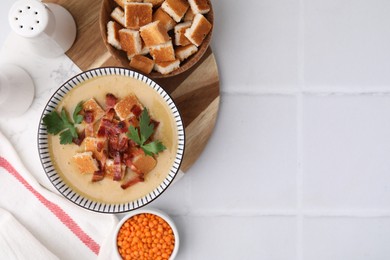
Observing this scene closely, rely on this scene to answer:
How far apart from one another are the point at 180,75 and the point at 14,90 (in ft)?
1.47

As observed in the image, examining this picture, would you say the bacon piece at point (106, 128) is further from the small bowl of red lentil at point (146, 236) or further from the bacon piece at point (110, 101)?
the small bowl of red lentil at point (146, 236)

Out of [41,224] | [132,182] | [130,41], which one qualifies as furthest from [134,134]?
[41,224]

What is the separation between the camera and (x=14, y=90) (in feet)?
4.38

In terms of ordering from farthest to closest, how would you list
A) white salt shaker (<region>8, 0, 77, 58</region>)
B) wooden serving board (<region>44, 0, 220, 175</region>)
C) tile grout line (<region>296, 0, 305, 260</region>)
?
tile grout line (<region>296, 0, 305, 260</region>)
wooden serving board (<region>44, 0, 220, 175</region>)
white salt shaker (<region>8, 0, 77, 58</region>)

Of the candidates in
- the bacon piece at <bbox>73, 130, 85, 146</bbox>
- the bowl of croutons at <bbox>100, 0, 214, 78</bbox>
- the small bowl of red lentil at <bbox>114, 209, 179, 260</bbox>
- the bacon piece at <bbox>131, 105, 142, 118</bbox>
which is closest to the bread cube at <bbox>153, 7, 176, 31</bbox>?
the bowl of croutons at <bbox>100, 0, 214, 78</bbox>

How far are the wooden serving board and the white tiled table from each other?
0.08 metres

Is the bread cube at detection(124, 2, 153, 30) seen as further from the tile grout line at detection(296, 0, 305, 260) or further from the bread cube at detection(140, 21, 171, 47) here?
the tile grout line at detection(296, 0, 305, 260)

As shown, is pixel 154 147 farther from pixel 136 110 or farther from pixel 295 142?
pixel 295 142

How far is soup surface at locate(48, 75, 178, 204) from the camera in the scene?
4.24 ft

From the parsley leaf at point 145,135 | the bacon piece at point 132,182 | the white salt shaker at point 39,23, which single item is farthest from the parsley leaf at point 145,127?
the white salt shaker at point 39,23

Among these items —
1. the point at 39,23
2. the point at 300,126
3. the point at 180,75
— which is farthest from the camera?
the point at 300,126

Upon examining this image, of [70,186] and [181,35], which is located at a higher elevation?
[181,35]

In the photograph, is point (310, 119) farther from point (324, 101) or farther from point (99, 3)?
point (99, 3)

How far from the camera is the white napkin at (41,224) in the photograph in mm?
1444
